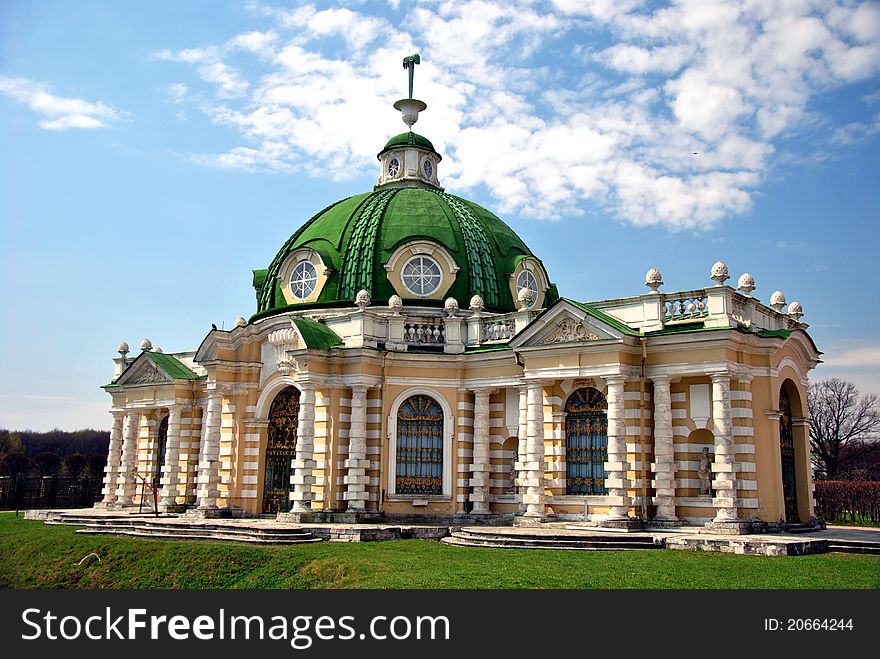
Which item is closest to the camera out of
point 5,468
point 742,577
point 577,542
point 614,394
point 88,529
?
point 742,577

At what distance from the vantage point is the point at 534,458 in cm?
2567

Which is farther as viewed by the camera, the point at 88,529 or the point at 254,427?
the point at 254,427

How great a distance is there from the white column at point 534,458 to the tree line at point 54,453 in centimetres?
3441

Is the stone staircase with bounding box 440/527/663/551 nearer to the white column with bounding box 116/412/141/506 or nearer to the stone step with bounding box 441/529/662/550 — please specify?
the stone step with bounding box 441/529/662/550

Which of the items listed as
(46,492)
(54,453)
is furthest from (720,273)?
(54,453)

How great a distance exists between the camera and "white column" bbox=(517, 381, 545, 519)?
83.2ft

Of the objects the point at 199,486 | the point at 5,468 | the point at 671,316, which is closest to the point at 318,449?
the point at 199,486

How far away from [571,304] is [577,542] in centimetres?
746

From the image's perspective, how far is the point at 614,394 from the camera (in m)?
24.5

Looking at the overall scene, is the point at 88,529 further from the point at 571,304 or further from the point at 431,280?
the point at 571,304

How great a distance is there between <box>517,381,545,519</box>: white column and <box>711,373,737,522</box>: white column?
4.99m

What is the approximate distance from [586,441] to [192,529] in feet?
39.1
